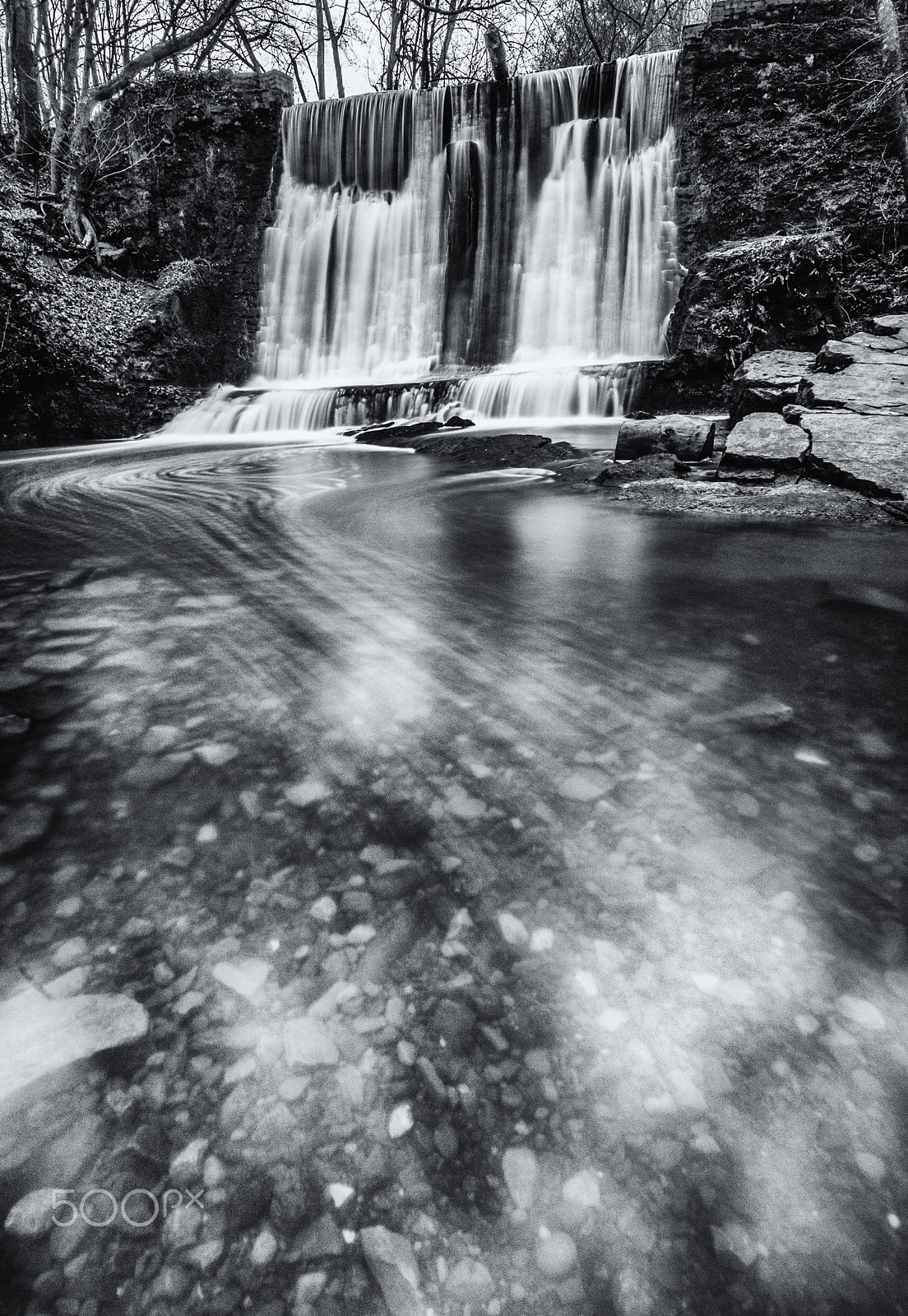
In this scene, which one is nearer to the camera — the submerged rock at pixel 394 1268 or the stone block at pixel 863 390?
the submerged rock at pixel 394 1268

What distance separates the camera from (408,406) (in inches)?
454

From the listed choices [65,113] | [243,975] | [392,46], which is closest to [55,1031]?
[243,975]

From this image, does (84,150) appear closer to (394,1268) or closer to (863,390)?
(863,390)

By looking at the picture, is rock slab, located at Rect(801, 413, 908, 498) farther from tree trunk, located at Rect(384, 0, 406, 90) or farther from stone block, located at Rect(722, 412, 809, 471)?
tree trunk, located at Rect(384, 0, 406, 90)

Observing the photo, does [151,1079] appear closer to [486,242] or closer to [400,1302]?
[400,1302]

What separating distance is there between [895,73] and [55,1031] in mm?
14140

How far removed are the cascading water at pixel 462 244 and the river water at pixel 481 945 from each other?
991 centimetres

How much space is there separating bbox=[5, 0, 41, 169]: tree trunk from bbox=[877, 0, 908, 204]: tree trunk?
1575cm

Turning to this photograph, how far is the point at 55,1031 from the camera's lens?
1.07 metres

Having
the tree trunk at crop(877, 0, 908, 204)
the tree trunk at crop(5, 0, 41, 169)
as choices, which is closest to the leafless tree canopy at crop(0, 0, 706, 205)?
the tree trunk at crop(5, 0, 41, 169)

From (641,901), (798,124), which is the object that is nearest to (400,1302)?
(641,901)

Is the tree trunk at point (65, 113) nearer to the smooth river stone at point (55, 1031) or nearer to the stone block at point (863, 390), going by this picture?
the stone block at point (863, 390)

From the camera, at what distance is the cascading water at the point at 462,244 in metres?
12.7

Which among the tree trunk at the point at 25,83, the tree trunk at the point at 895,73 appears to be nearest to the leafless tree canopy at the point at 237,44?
the tree trunk at the point at 25,83
